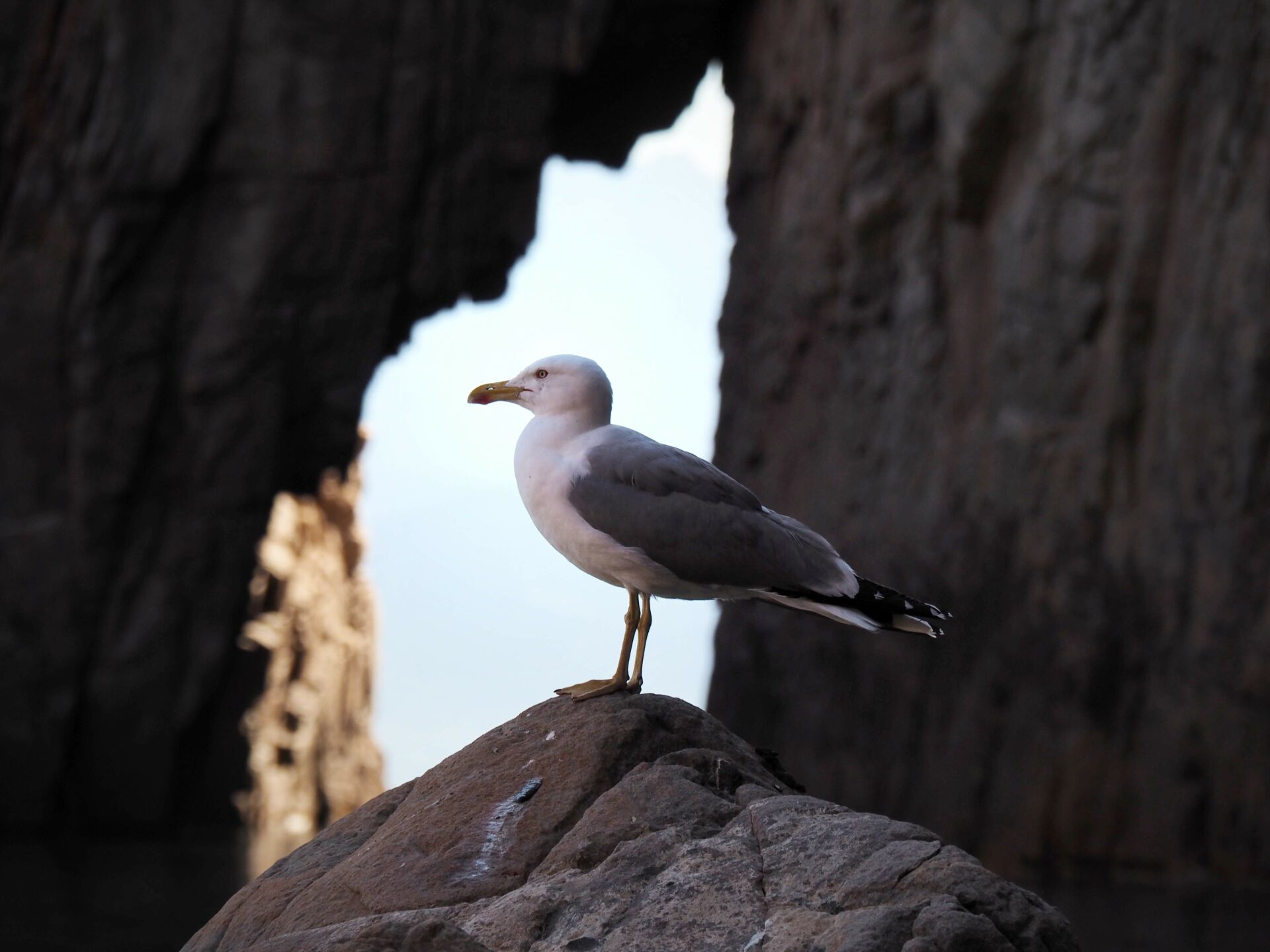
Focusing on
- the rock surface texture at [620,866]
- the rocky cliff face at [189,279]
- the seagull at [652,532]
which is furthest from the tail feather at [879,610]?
the rocky cliff face at [189,279]

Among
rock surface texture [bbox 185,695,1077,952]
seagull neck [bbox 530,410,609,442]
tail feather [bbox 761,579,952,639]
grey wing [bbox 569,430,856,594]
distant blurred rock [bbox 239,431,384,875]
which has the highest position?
seagull neck [bbox 530,410,609,442]

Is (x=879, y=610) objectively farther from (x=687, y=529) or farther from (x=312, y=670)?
(x=312, y=670)

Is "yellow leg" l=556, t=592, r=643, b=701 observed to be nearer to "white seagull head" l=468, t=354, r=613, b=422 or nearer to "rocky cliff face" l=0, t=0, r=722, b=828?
"white seagull head" l=468, t=354, r=613, b=422

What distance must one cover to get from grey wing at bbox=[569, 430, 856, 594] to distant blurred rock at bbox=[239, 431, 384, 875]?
11282mm

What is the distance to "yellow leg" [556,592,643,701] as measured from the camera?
11.5 ft

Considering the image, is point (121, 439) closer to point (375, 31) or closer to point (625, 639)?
point (375, 31)

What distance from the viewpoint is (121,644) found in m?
13.4

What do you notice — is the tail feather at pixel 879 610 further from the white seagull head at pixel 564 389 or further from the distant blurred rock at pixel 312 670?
the distant blurred rock at pixel 312 670

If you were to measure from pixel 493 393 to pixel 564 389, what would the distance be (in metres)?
0.24

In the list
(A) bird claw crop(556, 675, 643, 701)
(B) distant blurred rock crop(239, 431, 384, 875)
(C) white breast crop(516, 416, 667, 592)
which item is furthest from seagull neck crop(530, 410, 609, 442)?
(B) distant blurred rock crop(239, 431, 384, 875)

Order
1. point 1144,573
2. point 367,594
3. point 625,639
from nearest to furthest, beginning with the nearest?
point 625,639 → point 1144,573 → point 367,594

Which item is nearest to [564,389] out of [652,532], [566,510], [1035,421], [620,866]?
[566,510]

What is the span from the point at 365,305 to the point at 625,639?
1076 cm

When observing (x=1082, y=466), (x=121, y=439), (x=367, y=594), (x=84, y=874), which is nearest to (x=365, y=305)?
(x=121, y=439)
